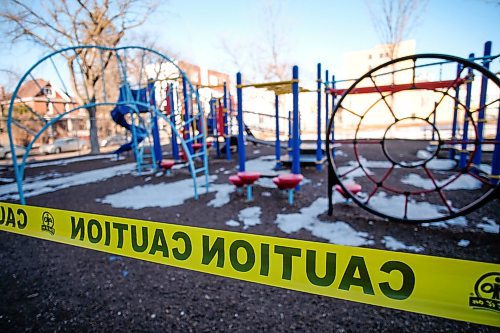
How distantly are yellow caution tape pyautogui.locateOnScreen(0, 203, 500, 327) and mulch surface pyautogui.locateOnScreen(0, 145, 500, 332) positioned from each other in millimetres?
802

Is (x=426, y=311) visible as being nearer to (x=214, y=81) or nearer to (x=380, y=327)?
(x=380, y=327)

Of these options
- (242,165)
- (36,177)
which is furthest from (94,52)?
(242,165)

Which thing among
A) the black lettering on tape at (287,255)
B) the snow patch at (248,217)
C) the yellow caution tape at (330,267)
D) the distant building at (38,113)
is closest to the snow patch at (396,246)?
the snow patch at (248,217)

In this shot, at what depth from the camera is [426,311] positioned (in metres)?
0.98

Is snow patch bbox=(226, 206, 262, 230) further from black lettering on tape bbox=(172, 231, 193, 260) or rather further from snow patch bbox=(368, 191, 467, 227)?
black lettering on tape bbox=(172, 231, 193, 260)

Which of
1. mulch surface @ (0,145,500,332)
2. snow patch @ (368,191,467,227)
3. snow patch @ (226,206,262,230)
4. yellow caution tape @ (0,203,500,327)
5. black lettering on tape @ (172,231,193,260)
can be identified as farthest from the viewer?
snow patch @ (226,206,262,230)

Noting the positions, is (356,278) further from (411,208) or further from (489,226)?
(411,208)

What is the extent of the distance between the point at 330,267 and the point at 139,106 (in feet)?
26.2

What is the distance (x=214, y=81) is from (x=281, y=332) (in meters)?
44.0

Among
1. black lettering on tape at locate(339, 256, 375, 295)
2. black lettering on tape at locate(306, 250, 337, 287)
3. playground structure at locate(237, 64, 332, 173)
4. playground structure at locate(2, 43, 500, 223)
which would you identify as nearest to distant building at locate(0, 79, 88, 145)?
playground structure at locate(2, 43, 500, 223)

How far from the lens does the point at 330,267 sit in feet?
3.65

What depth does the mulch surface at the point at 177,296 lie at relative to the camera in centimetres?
184

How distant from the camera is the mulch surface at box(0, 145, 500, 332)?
1.84 meters

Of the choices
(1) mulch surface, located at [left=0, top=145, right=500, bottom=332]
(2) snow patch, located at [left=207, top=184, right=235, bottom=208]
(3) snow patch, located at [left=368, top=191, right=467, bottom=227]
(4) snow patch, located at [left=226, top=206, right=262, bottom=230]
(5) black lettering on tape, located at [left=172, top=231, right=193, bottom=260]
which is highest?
(5) black lettering on tape, located at [left=172, top=231, right=193, bottom=260]
